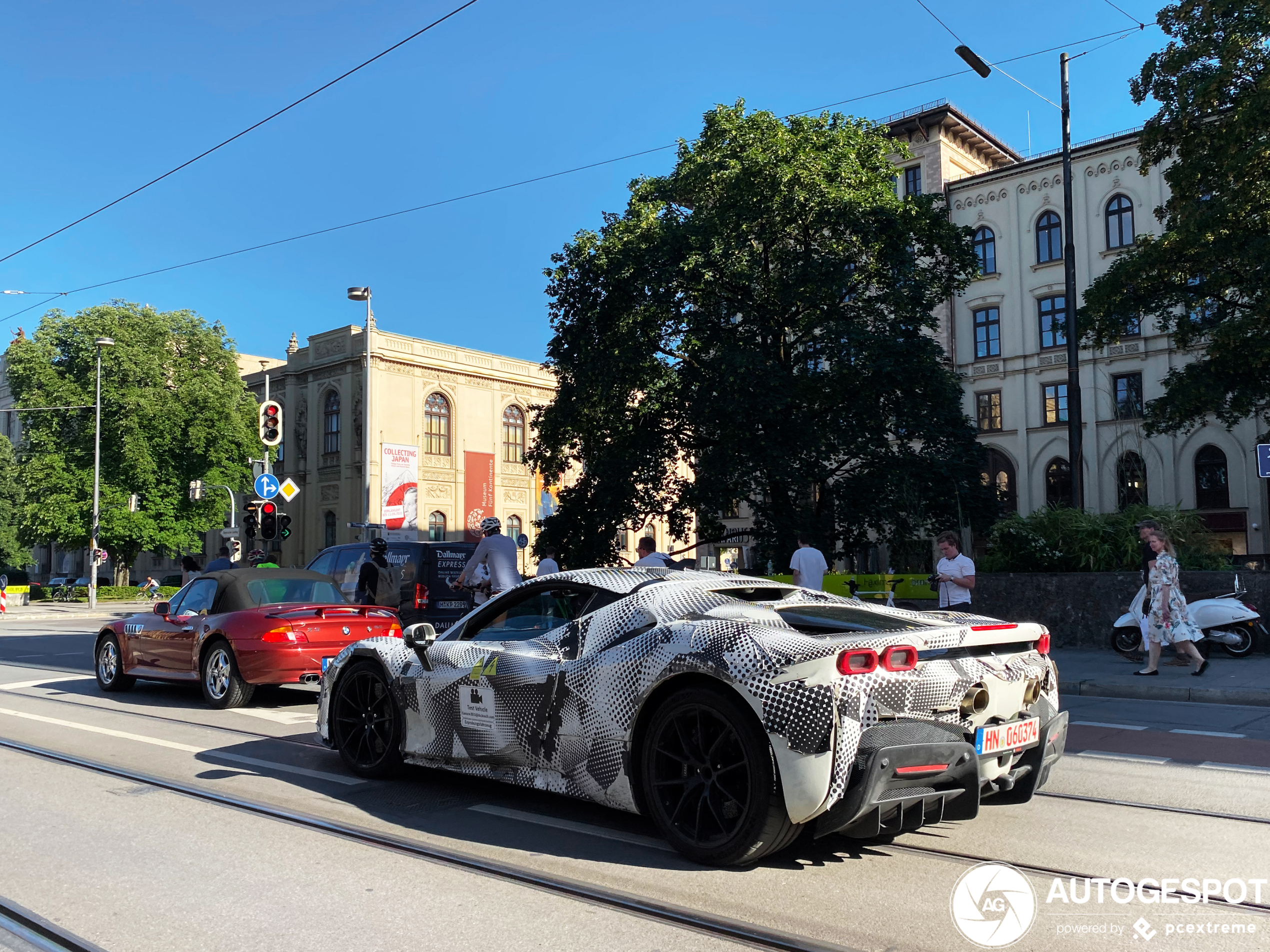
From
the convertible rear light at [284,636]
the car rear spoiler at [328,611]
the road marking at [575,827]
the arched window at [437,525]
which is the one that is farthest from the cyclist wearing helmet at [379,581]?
the arched window at [437,525]

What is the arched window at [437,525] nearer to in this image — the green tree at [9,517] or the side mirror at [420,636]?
the green tree at [9,517]

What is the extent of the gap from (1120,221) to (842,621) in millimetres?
39051

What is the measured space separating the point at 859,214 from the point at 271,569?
55.9 feet

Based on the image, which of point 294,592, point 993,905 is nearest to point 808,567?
point 294,592

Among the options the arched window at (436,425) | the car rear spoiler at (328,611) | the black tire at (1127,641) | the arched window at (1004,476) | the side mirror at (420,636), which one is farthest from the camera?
the arched window at (436,425)

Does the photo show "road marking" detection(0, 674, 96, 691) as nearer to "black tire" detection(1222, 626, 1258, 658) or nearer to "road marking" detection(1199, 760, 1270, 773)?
"road marking" detection(1199, 760, 1270, 773)

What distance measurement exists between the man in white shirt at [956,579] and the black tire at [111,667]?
942 centimetres

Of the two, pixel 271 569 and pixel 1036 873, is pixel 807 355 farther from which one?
pixel 1036 873

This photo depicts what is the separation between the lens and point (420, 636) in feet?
21.1

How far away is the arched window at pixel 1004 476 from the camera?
4075 centimetres

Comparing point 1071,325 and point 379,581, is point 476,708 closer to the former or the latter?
point 379,581

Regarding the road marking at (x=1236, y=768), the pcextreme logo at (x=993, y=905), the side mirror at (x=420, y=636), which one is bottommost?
the road marking at (x=1236, y=768)

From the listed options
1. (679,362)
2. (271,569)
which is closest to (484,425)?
(679,362)

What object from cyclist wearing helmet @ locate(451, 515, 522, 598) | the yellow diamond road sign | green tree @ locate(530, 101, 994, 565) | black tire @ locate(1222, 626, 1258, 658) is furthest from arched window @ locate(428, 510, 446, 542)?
black tire @ locate(1222, 626, 1258, 658)
